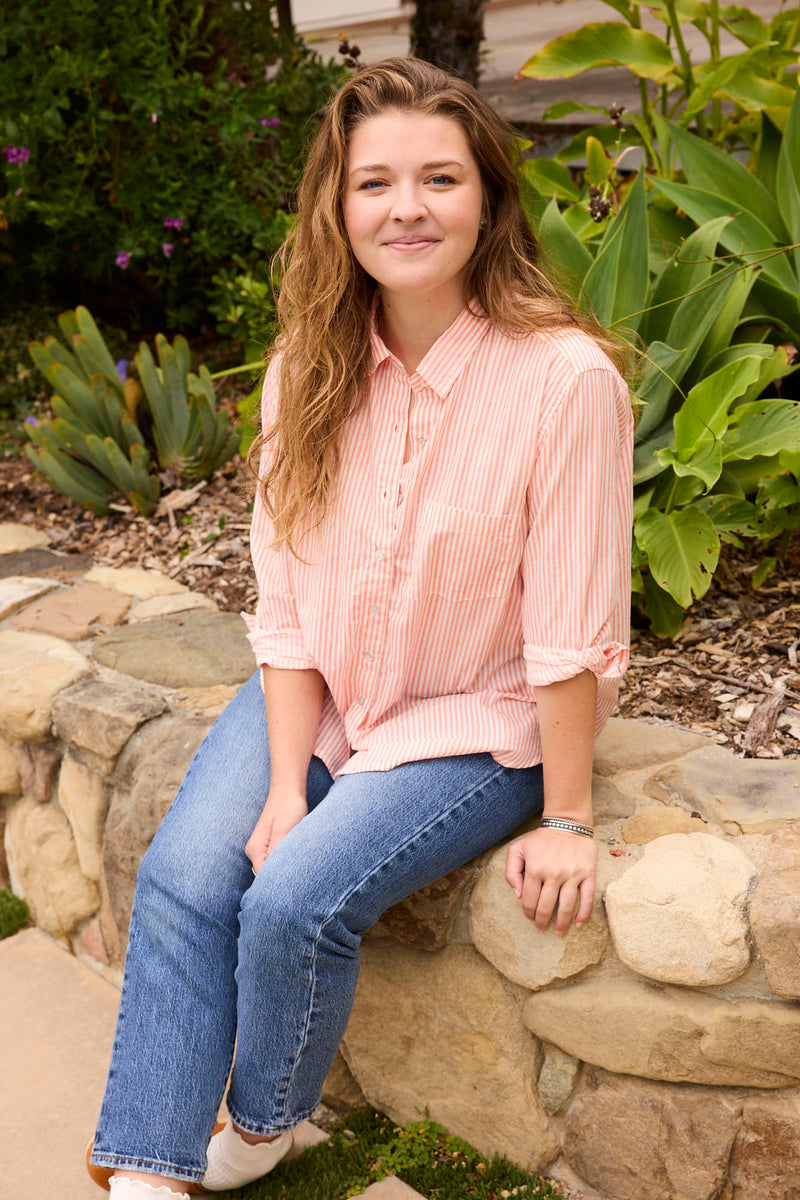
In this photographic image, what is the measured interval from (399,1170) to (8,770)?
4.27 ft

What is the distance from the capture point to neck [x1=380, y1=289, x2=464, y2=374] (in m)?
1.73

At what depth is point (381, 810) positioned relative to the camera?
1.61 m

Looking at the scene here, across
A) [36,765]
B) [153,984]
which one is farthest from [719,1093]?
[36,765]

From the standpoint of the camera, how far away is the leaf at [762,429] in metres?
2.13

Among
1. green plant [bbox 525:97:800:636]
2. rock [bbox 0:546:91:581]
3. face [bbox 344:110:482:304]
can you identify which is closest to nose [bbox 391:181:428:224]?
face [bbox 344:110:482:304]

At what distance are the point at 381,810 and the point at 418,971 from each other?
39 cm

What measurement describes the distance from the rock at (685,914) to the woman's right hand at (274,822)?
48cm

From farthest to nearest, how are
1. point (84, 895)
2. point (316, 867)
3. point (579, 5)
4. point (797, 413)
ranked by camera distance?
point (579, 5)
point (84, 895)
point (797, 413)
point (316, 867)

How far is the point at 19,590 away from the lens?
Answer: 2975 mm

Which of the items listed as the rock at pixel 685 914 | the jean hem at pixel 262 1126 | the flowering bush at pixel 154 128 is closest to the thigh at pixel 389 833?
the rock at pixel 685 914

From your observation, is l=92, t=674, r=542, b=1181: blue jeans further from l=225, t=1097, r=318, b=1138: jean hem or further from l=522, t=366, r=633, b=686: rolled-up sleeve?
l=522, t=366, r=633, b=686: rolled-up sleeve

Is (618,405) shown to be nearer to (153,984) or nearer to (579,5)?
(153,984)

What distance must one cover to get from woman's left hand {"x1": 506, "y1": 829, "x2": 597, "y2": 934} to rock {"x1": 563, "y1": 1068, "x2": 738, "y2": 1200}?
0.29 meters

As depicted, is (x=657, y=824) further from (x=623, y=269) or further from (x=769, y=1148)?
(x=623, y=269)
